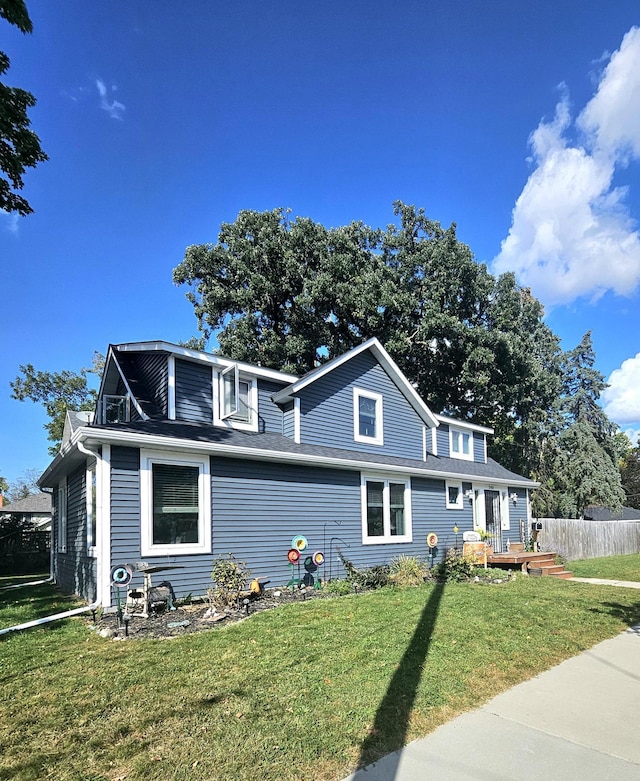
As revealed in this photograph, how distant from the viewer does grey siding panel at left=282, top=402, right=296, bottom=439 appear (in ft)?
40.4

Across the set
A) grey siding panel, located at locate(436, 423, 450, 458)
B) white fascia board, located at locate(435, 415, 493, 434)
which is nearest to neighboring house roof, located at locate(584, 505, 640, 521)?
white fascia board, located at locate(435, 415, 493, 434)

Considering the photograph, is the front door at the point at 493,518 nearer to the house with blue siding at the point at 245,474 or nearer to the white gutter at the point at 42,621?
the house with blue siding at the point at 245,474

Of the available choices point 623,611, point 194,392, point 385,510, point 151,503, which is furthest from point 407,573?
point 194,392

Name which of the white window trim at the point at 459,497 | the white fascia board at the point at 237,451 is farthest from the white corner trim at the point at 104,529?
the white window trim at the point at 459,497

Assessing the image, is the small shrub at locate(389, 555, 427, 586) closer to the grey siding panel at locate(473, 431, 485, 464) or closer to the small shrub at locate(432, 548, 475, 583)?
the small shrub at locate(432, 548, 475, 583)

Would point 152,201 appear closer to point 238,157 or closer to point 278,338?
point 238,157

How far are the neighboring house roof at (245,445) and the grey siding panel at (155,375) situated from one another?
0.90m

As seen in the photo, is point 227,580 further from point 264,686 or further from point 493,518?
point 493,518

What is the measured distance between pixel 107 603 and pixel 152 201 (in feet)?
42.7

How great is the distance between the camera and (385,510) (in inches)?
521

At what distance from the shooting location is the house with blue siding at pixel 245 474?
27.7 feet

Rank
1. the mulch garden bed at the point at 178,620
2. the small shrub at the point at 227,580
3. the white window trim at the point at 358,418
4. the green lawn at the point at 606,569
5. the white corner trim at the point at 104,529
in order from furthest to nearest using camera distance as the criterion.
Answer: the green lawn at the point at 606,569 < the white window trim at the point at 358,418 < the small shrub at the point at 227,580 < the white corner trim at the point at 104,529 < the mulch garden bed at the point at 178,620

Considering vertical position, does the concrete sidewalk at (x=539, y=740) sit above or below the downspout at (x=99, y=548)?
below

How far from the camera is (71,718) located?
13.2 feet
